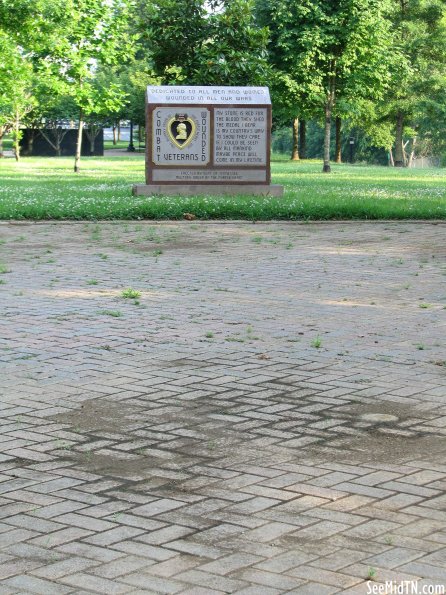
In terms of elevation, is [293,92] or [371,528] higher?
[293,92]

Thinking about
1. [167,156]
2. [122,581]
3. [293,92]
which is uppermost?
[293,92]

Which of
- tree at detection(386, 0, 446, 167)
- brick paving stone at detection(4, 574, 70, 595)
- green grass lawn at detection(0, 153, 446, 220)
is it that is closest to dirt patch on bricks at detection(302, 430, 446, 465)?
brick paving stone at detection(4, 574, 70, 595)

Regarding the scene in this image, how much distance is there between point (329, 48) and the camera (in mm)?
38812

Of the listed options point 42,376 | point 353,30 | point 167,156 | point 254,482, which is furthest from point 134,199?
point 353,30

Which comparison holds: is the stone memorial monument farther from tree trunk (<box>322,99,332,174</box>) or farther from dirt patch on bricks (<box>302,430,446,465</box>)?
tree trunk (<box>322,99,332,174</box>)

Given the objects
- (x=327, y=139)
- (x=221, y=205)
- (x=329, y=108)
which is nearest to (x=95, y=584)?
(x=221, y=205)

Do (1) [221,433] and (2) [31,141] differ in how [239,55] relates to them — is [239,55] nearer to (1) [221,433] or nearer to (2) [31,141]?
(1) [221,433]

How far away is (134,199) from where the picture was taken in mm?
19719

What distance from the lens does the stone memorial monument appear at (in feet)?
70.1

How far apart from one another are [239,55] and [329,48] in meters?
13.6

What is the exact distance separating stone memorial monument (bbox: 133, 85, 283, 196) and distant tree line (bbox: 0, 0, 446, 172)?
4.35 m

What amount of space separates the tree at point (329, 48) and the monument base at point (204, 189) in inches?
662

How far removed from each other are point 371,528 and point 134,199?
15944 millimetres

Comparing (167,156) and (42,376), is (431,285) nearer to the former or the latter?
(42,376)
